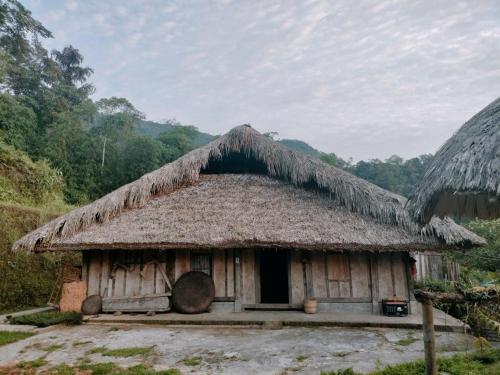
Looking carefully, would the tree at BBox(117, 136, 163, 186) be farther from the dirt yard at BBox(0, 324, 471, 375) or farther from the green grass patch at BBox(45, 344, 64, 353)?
the green grass patch at BBox(45, 344, 64, 353)

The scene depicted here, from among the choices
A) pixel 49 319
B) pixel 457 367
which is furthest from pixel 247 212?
pixel 457 367

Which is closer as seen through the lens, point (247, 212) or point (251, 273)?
point (247, 212)

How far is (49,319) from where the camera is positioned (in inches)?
280

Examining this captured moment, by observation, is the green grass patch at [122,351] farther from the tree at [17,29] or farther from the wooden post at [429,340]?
the tree at [17,29]

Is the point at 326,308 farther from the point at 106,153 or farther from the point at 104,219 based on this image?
the point at 106,153

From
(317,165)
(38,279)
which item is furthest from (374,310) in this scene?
(38,279)

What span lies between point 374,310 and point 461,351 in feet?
9.04

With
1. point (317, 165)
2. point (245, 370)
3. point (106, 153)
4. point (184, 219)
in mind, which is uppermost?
point (106, 153)

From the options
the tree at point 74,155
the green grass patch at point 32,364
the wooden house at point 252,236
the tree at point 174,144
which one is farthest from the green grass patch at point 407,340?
the tree at point 174,144

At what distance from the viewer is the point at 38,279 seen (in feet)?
32.5

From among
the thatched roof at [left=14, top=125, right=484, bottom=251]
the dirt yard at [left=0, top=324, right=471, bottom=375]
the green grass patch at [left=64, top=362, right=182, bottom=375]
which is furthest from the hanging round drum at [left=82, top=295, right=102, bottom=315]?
the green grass patch at [left=64, top=362, right=182, bottom=375]

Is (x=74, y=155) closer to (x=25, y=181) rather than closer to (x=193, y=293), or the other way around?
(x=25, y=181)

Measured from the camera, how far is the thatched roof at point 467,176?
372cm

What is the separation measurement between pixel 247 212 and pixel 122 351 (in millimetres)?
4058
